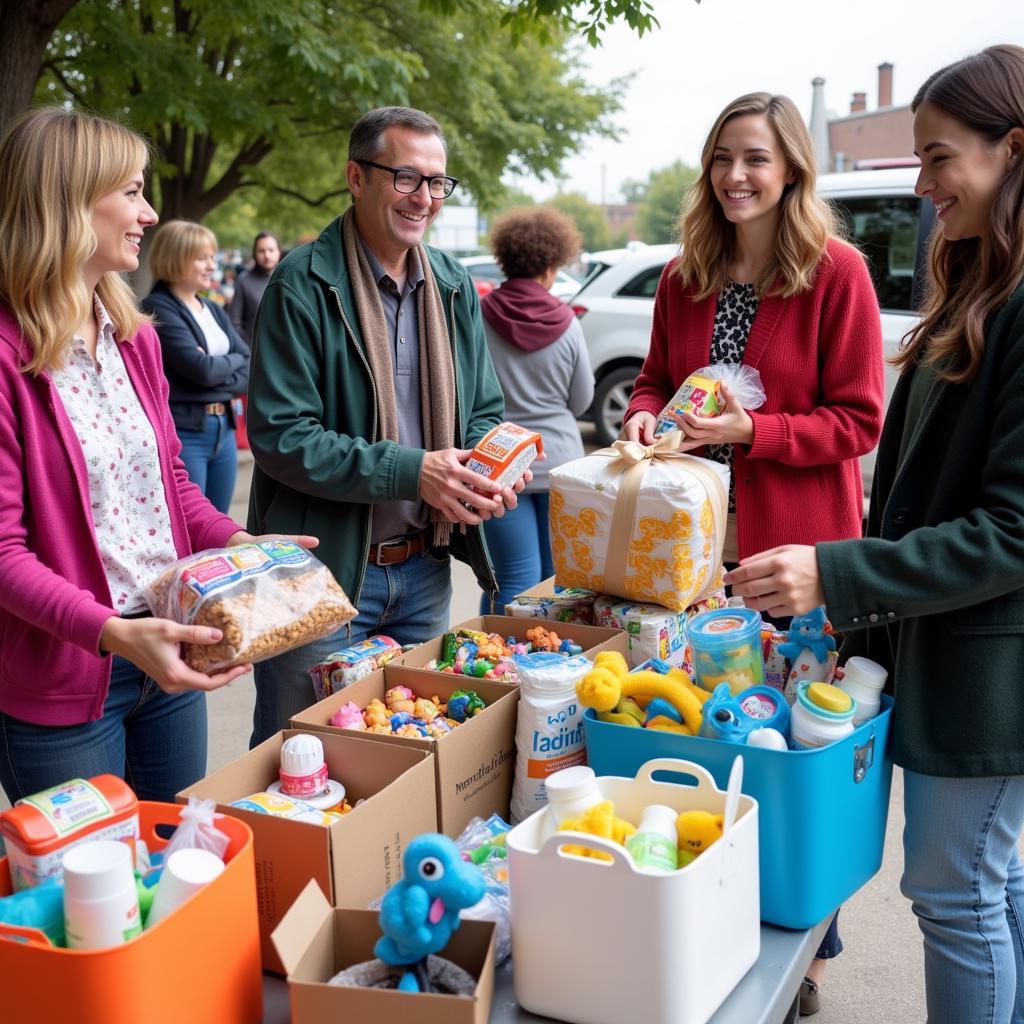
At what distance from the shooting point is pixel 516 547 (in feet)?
13.8

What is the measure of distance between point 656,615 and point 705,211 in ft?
3.47

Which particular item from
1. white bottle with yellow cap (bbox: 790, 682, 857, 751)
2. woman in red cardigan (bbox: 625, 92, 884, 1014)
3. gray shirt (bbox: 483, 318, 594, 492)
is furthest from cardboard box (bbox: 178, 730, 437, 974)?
gray shirt (bbox: 483, 318, 594, 492)

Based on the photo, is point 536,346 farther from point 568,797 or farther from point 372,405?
point 568,797

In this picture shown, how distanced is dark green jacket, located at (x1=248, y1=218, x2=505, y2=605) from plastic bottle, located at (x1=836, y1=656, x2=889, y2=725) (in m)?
0.99

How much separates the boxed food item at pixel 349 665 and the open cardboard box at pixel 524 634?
0.05 m

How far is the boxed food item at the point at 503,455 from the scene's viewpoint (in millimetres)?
2139

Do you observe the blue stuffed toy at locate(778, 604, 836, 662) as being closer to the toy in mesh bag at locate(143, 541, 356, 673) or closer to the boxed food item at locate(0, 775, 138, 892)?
the toy in mesh bag at locate(143, 541, 356, 673)

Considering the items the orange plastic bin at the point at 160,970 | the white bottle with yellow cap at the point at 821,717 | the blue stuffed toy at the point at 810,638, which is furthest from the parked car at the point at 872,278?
the orange plastic bin at the point at 160,970

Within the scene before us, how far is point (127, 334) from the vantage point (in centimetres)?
199

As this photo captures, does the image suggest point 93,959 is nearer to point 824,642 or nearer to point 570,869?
point 570,869

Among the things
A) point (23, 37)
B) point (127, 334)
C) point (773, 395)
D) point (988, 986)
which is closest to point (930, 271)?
point (773, 395)

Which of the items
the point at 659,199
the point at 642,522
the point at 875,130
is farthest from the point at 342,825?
the point at 659,199

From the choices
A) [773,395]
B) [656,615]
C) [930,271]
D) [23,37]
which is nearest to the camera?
[930,271]

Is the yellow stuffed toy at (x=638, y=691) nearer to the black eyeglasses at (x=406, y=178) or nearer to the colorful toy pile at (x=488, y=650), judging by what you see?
the colorful toy pile at (x=488, y=650)
